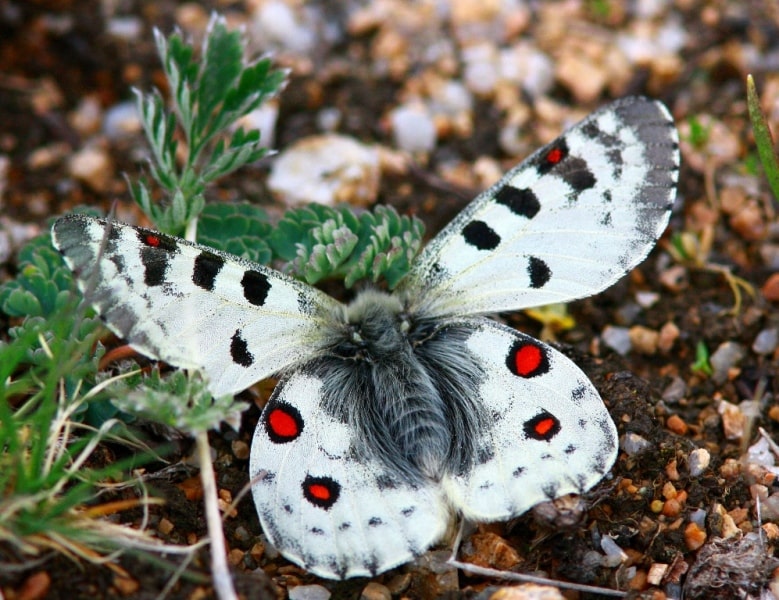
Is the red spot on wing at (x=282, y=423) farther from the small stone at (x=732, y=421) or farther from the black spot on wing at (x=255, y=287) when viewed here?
the small stone at (x=732, y=421)

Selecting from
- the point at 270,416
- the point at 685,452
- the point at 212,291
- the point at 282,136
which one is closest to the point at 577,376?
the point at 685,452

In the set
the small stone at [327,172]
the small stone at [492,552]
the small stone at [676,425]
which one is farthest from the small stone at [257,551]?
the small stone at [327,172]

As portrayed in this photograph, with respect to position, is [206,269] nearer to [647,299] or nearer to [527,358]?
[527,358]

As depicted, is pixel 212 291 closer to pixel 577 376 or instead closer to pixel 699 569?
pixel 577 376

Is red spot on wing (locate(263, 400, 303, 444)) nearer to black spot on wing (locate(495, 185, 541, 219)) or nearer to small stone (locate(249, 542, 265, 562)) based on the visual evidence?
small stone (locate(249, 542, 265, 562))

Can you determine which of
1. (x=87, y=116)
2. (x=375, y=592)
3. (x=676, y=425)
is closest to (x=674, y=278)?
(x=676, y=425)

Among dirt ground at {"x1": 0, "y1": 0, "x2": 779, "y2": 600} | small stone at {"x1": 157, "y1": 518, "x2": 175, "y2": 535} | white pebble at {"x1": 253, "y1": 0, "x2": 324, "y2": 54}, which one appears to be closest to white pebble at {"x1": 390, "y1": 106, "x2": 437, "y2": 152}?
dirt ground at {"x1": 0, "y1": 0, "x2": 779, "y2": 600}
